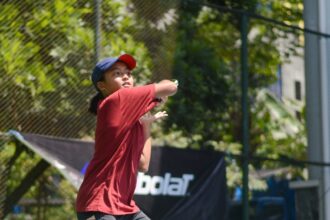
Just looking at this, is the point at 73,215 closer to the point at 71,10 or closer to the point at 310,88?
the point at 71,10

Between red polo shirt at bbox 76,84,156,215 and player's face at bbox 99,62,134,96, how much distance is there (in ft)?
0.55

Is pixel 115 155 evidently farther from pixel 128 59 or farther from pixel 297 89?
pixel 297 89

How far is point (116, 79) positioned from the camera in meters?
4.50

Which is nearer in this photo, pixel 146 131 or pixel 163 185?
pixel 146 131

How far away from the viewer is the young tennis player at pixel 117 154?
4.26m

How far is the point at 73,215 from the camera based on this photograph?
729cm

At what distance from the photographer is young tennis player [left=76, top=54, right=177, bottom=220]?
426 cm

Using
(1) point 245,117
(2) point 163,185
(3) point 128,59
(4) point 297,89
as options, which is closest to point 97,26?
(2) point 163,185

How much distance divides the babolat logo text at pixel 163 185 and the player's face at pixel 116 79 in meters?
2.38

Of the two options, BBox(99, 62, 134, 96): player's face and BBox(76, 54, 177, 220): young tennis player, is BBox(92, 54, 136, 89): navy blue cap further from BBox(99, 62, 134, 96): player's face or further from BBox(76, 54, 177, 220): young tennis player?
BBox(76, 54, 177, 220): young tennis player

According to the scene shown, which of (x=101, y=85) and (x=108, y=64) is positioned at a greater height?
(x=108, y=64)

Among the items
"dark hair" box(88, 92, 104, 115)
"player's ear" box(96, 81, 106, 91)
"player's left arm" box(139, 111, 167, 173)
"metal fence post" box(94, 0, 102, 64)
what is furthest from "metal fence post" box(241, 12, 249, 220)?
"player's ear" box(96, 81, 106, 91)

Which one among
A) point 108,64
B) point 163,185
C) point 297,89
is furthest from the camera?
point 297,89

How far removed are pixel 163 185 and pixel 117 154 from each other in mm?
2705
